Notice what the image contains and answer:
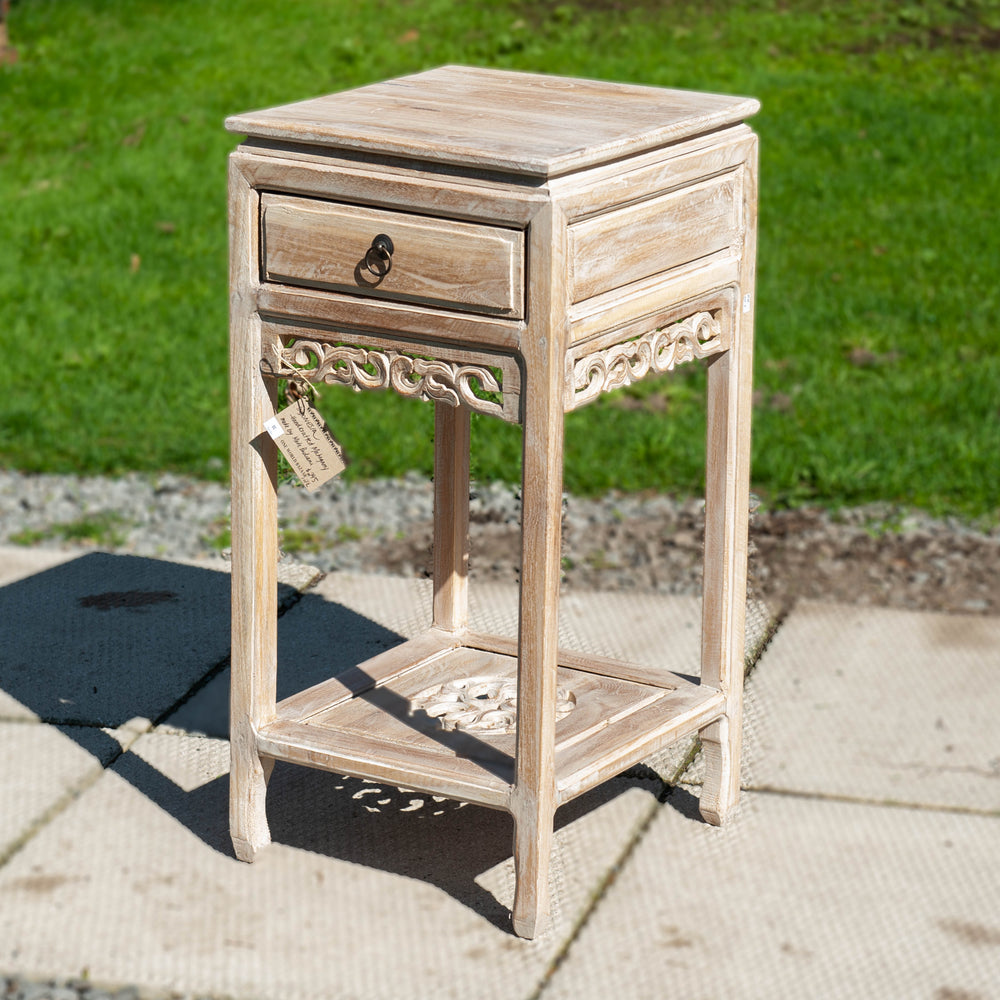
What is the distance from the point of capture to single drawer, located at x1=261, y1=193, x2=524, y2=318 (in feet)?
9.14

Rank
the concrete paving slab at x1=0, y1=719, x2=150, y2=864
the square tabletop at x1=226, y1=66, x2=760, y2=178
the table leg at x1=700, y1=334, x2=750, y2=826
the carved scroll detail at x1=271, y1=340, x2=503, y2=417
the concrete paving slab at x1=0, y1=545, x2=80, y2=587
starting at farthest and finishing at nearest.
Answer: the concrete paving slab at x1=0, y1=545, x2=80, y2=587 → the concrete paving slab at x1=0, y1=719, x2=150, y2=864 → the table leg at x1=700, y1=334, x2=750, y2=826 → the carved scroll detail at x1=271, y1=340, x2=503, y2=417 → the square tabletop at x1=226, y1=66, x2=760, y2=178

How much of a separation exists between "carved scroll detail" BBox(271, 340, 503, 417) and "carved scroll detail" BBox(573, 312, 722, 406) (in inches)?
6.0

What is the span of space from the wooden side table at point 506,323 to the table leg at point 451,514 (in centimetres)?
37

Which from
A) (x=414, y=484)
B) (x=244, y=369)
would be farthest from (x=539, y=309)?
(x=414, y=484)

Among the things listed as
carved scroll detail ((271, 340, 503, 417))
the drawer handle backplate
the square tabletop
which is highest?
the square tabletop

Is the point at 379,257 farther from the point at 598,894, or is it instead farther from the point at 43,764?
the point at 43,764

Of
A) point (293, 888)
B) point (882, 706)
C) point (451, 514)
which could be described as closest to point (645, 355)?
point (451, 514)

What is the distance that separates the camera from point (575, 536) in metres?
5.24

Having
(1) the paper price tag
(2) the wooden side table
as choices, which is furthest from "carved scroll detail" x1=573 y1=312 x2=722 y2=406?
(1) the paper price tag

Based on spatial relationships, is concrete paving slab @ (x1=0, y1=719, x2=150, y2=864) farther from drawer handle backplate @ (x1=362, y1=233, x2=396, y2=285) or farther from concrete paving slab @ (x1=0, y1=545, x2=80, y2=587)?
drawer handle backplate @ (x1=362, y1=233, x2=396, y2=285)

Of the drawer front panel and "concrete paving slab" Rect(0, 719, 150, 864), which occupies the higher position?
the drawer front panel

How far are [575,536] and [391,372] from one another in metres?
2.32

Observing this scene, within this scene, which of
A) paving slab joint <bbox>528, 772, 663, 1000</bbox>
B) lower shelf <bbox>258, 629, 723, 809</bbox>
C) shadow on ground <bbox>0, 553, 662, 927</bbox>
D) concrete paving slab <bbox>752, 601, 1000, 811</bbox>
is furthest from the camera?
concrete paving slab <bbox>752, 601, 1000, 811</bbox>

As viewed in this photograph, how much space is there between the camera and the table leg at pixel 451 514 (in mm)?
3795
